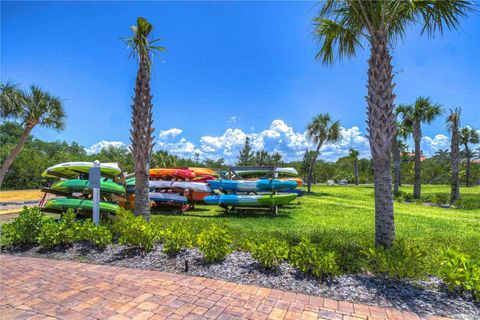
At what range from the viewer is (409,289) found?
338cm

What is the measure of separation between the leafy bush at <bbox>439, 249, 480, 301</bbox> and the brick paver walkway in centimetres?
80

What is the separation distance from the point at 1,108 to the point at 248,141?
3205cm

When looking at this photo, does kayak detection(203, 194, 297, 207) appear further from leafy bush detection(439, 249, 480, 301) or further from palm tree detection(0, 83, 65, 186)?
palm tree detection(0, 83, 65, 186)

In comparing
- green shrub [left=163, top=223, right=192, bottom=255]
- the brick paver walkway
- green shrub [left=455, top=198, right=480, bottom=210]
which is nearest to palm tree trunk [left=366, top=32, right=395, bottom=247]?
the brick paver walkway

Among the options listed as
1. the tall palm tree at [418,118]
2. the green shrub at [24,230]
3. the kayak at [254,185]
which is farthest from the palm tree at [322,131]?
the green shrub at [24,230]

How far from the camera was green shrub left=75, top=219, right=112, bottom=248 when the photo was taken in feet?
16.7


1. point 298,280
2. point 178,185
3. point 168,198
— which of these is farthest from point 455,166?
point 298,280

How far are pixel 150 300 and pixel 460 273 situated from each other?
A: 3.78 m

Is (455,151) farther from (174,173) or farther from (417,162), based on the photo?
(174,173)

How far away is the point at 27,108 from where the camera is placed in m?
12.5

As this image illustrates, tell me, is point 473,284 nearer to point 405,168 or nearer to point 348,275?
point 348,275

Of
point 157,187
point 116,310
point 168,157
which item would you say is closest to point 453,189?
point 157,187

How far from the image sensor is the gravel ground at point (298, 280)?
3043mm

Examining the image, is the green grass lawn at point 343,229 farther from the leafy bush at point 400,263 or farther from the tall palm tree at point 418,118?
the tall palm tree at point 418,118
